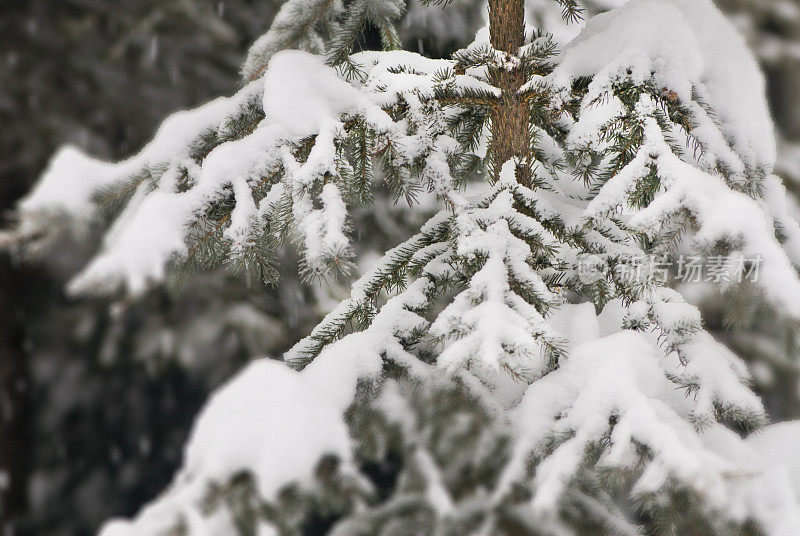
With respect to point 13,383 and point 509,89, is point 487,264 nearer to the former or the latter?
point 509,89

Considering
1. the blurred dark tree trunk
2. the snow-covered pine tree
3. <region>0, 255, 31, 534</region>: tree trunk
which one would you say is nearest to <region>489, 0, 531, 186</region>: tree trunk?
the snow-covered pine tree

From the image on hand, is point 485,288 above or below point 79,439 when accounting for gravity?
above

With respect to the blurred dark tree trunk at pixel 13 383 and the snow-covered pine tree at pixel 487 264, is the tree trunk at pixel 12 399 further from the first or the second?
the snow-covered pine tree at pixel 487 264

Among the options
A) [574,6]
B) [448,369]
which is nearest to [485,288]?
[448,369]

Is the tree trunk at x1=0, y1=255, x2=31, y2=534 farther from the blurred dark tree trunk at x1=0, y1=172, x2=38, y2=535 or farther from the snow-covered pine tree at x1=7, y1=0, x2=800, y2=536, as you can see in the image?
the snow-covered pine tree at x1=7, y1=0, x2=800, y2=536

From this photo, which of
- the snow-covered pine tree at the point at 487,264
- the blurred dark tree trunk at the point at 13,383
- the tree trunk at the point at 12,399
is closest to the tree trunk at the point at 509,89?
the snow-covered pine tree at the point at 487,264

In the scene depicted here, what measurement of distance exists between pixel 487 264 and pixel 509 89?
0.48 metres

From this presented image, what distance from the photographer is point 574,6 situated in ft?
4.77

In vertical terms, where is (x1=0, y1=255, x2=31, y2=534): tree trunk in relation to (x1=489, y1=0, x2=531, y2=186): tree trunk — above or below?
below

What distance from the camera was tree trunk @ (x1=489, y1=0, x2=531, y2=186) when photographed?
137 centimetres

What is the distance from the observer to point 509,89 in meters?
1.36

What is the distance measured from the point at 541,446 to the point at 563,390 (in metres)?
0.12

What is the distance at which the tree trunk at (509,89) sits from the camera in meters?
1.37

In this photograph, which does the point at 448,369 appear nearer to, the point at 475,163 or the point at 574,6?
the point at 475,163
